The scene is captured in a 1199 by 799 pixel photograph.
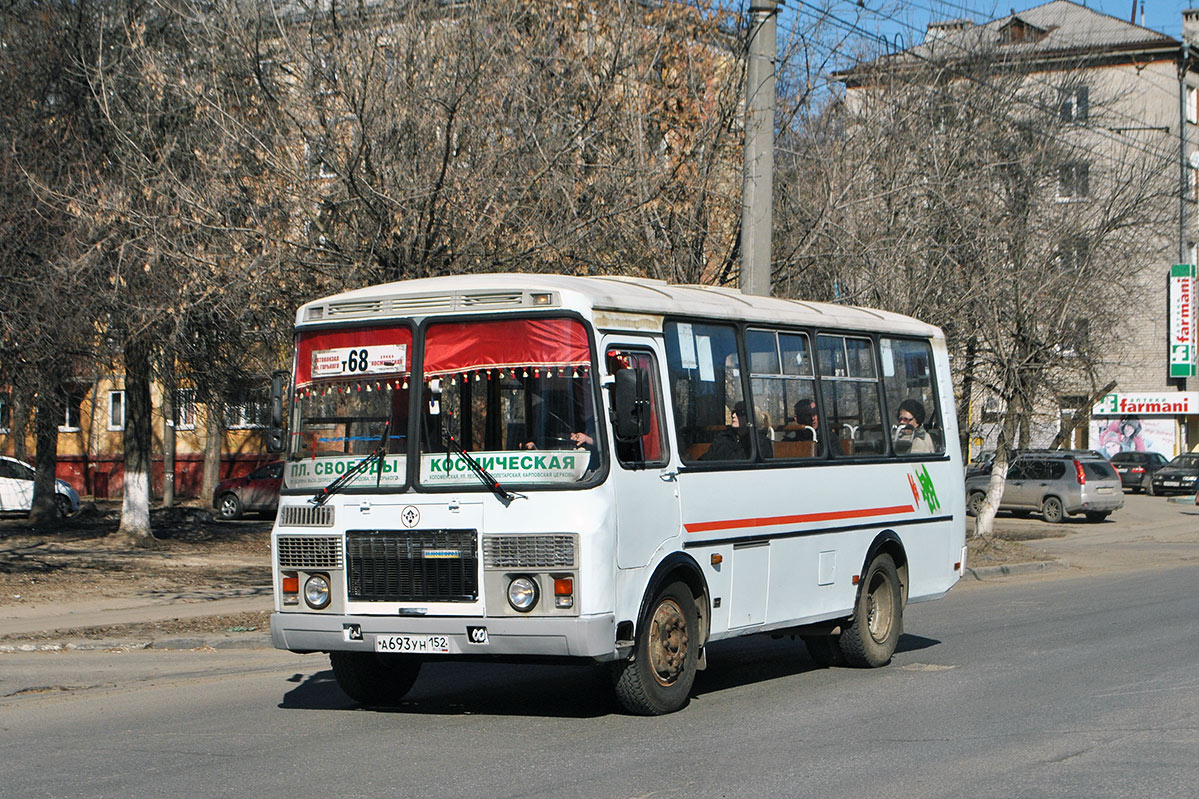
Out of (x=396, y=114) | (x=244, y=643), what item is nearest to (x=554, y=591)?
(x=244, y=643)

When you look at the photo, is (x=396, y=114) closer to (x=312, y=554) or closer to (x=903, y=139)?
(x=312, y=554)

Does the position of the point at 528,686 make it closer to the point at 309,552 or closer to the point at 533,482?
the point at 309,552

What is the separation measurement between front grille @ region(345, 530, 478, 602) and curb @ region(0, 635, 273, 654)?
15.0ft

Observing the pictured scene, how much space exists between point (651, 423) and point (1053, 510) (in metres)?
31.0

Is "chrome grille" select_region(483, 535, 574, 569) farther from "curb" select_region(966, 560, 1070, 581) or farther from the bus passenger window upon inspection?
"curb" select_region(966, 560, 1070, 581)

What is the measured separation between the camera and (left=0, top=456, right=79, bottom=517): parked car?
3522 centimetres

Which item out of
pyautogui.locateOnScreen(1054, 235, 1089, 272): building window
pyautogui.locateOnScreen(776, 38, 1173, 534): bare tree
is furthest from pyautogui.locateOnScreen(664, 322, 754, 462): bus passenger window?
pyautogui.locateOnScreen(1054, 235, 1089, 272): building window

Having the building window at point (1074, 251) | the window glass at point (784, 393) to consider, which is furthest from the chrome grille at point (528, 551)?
the building window at point (1074, 251)

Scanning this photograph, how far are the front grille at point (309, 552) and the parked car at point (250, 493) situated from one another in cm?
2795

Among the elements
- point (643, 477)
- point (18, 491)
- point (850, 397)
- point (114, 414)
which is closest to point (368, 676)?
point (643, 477)

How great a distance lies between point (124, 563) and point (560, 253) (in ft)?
31.1

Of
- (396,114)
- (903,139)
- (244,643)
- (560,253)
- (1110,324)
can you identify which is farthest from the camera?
(1110,324)

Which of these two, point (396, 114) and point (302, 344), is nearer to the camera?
point (302, 344)

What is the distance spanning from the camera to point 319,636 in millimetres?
9188
